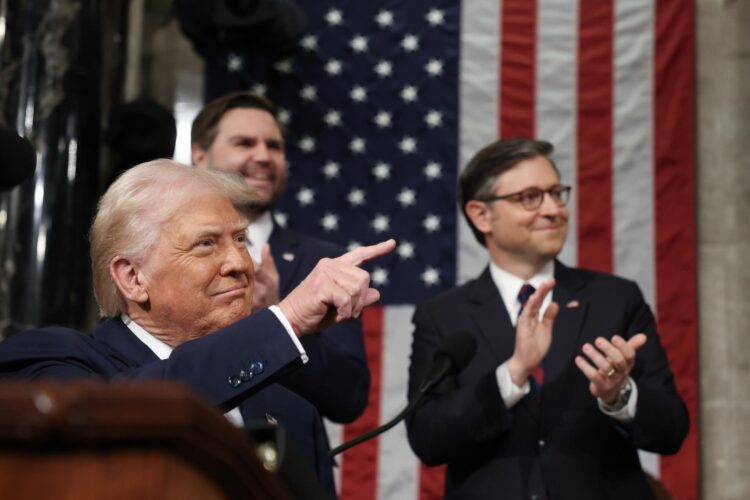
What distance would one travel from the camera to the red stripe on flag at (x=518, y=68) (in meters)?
4.89

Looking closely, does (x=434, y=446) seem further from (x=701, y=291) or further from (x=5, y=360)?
(x=701, y=291)

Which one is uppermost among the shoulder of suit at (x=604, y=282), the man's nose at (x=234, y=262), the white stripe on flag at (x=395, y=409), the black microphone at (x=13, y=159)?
the black microphone at (x=13, y=159)

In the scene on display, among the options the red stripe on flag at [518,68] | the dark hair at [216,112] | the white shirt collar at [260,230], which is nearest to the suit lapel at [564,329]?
the white shirt collar at [260,230]

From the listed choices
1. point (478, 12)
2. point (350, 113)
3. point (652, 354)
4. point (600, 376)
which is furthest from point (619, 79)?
point (600, 376)

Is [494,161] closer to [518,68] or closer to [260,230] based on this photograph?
[260,230]

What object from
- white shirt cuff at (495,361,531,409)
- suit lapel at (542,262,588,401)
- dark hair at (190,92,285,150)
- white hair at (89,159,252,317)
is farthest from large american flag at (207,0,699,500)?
white hair at (89,159,252,317)

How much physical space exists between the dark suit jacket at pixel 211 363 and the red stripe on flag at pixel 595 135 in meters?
2.63

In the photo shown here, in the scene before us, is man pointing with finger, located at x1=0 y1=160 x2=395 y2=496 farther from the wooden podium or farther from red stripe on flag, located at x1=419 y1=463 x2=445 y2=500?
red stripe on flag, located at x1=419 y1=463 x2=445 y2=500

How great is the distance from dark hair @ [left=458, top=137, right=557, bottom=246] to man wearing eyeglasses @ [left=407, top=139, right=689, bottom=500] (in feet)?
0.33

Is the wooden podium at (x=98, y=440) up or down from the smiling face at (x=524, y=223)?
down

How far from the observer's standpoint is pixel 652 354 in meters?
3.07

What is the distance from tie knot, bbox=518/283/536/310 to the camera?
3.23 metres

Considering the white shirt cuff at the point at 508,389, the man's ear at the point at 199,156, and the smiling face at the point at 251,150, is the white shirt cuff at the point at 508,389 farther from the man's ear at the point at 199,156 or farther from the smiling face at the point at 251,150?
the man's ear at the point at 199,156

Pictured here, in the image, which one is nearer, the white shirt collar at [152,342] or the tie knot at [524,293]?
the white shirt collar at [152,342]
